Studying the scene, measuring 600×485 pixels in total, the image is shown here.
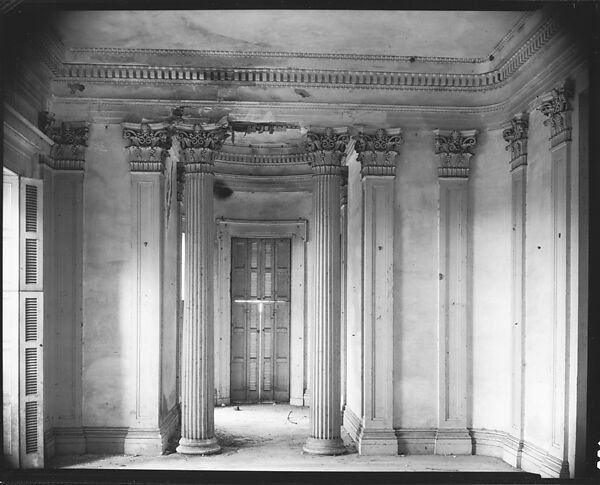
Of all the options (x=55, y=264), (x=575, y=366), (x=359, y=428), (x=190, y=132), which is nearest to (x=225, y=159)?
(x=190, y=132)

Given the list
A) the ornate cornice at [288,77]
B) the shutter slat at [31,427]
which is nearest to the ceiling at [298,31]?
the ornate cornice at [288,77]

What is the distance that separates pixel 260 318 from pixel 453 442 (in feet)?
15.7

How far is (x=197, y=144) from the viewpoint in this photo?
8008mm

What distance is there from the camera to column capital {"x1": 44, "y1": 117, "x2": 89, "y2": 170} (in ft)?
25.8

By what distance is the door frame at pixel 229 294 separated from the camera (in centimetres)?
1167

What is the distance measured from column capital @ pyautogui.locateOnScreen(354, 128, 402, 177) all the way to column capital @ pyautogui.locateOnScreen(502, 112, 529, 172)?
1.28 m

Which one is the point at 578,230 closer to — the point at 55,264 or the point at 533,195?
the point at 533,195

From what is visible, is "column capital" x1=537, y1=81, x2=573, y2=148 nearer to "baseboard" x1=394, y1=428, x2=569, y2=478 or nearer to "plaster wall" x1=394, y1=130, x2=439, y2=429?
"plaster wall" x1=394, y1=130, x2=439, y2=429

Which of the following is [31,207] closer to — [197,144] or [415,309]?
[197,144]

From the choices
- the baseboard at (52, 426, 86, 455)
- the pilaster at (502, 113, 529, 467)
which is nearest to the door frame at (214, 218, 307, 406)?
the baseboard at (52, 426, 86, 455)

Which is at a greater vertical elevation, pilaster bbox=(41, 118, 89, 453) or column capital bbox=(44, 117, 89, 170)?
column capital bbox=(44, 117, 89, 170)

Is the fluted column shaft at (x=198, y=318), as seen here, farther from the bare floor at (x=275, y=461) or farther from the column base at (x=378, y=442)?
the column base at (x=378, y=442)

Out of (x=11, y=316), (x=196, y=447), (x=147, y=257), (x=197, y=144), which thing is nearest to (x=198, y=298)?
(x=147, y=257)

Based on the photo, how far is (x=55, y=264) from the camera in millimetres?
7867
